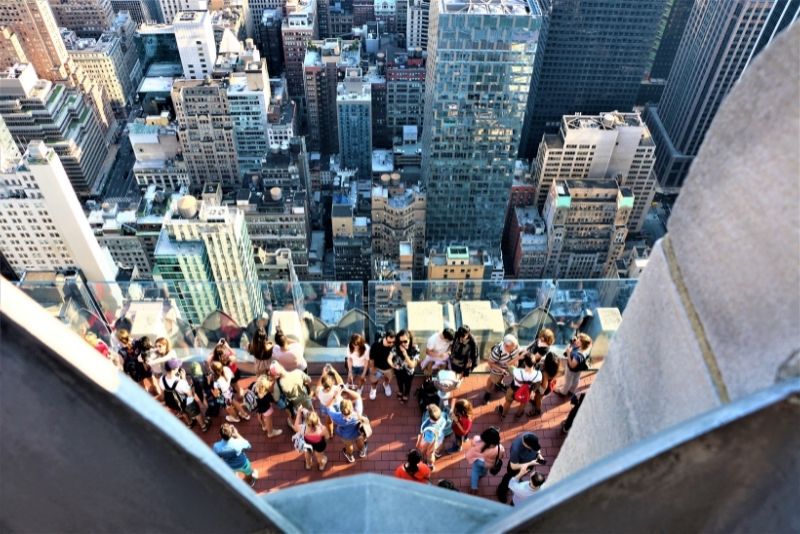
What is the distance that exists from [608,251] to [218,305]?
32737 mm

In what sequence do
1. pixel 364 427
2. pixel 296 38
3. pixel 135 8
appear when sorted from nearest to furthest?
pixel 364 427, pixel 296 38, pixel 135 8

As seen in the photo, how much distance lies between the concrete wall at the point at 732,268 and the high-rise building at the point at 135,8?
214 ft

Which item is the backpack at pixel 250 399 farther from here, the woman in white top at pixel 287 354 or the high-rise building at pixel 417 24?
the high-rise building at pixel 417 24

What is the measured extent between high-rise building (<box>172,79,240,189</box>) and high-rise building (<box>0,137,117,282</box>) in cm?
960

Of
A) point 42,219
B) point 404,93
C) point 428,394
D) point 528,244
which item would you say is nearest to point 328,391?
point 428,394

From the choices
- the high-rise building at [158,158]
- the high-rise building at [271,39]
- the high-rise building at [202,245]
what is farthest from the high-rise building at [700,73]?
the high-rise building at [158,158]

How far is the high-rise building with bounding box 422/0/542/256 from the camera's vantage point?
29.1 meters

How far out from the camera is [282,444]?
652cm

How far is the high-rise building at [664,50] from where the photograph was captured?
4841 cm

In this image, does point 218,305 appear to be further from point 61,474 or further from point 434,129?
point 434,129

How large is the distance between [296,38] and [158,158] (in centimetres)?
1726

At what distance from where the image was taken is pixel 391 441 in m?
6.54

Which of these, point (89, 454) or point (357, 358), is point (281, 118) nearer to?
point (357, 358)

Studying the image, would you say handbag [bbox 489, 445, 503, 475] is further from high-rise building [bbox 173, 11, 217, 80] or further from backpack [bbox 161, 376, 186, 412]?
high-rise building [bbox 173, 11, 217, 80]
